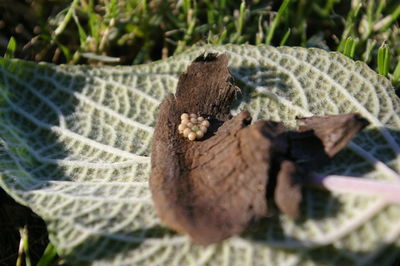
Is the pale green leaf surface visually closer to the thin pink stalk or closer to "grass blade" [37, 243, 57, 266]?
the thin pink stalk

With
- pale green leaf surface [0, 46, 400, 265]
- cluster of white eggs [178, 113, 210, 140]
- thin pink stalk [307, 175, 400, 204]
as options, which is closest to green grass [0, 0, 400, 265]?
pale green leaf surface [0, 46, 400, 265]

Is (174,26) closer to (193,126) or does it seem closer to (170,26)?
(170,26)

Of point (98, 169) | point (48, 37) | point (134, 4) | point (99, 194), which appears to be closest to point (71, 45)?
point (48, 37)

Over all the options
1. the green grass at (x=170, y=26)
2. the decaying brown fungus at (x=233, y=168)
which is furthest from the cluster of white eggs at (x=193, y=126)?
the green grass at (x=170, y=26)

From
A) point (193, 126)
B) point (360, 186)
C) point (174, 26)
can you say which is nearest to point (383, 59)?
point (360, 186)

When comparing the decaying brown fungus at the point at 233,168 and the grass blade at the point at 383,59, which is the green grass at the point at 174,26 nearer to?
the grass blade at the point at 383,59

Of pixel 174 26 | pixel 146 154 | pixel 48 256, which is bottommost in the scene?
pixel 48 256
